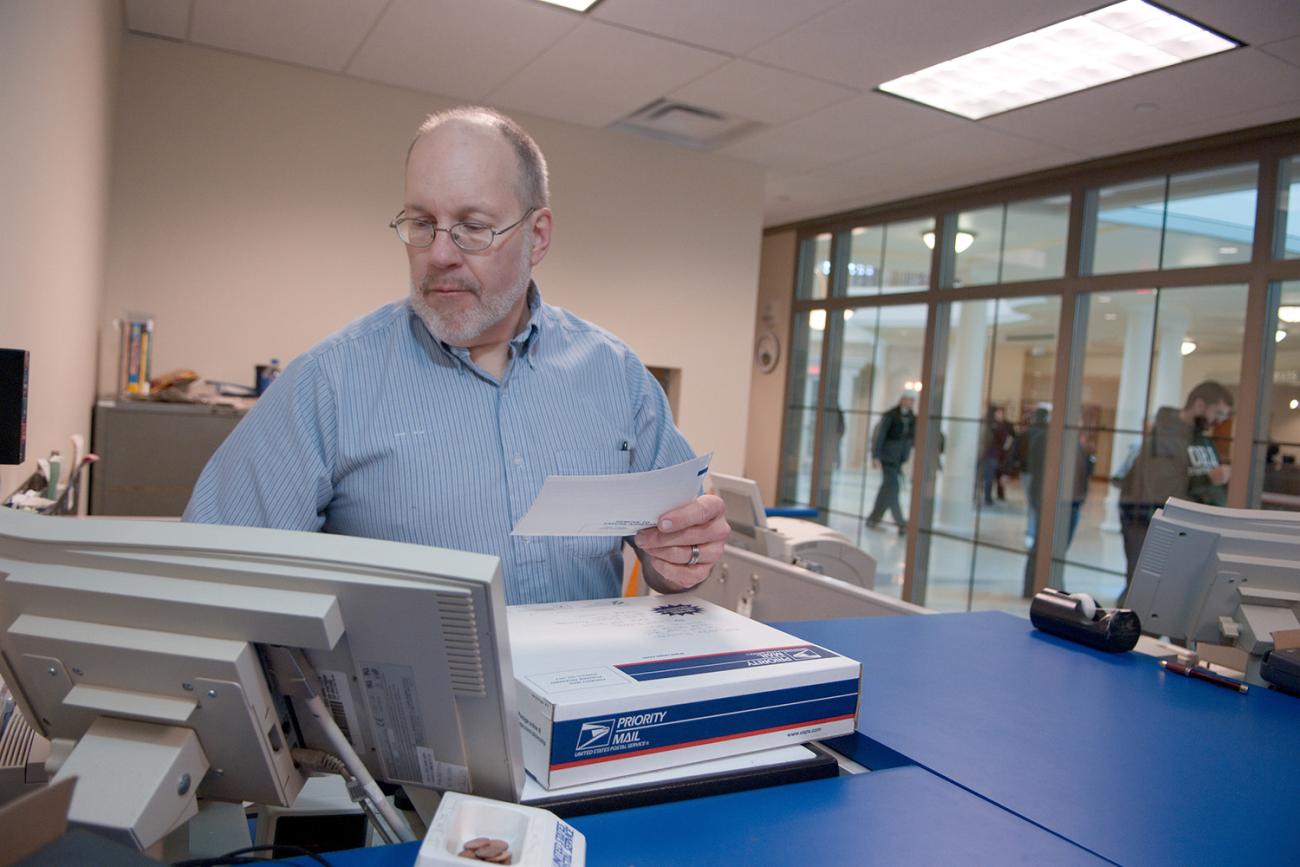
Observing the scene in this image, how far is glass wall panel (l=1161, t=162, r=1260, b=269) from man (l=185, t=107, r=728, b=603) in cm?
425

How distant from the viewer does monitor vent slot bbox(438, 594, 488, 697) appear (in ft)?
2.25

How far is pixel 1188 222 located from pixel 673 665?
15.6 feet

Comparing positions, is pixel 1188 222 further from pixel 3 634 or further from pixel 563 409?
pixel 3 634

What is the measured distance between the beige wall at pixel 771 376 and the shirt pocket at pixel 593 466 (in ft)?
19.3

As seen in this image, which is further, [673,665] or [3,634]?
[673,665]

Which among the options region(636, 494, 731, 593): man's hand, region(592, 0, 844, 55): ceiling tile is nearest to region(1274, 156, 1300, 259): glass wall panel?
region(592, 0, 844, 55): ceiling tile

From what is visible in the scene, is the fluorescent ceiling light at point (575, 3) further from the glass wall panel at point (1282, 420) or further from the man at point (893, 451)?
the man at point (893, 451)

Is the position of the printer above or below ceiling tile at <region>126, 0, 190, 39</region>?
below

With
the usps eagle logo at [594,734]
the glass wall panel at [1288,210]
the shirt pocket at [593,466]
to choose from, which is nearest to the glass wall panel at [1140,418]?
the glass wall panel at [1288,210]

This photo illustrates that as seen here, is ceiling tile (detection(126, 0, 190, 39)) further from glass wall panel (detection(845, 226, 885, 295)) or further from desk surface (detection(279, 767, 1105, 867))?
glass wall panel (detection(845, 226, 885, 295))

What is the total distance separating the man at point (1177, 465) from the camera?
442cm

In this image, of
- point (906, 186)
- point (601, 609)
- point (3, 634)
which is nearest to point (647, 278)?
point (906, 186)

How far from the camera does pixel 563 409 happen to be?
155 centimetres

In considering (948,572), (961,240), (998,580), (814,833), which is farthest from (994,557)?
(814,833)
